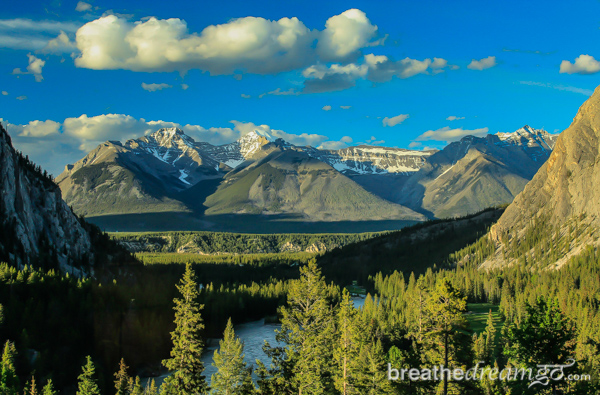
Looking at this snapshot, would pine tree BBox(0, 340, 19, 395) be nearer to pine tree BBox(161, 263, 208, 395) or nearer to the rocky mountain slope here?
pine tree BBox(161, 263, 208, 395)

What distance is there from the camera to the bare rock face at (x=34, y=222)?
11812cm

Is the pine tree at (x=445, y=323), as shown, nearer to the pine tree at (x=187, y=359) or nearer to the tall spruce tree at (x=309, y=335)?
the tall spruce tree at (x=309, y=335)

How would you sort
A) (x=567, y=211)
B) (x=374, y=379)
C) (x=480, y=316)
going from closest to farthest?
1. (x=374, y=379)
2. (x=480, y=316)
3. (x=567, y=211)

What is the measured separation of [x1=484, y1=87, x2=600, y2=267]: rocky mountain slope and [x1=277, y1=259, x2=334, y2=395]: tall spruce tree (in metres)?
136

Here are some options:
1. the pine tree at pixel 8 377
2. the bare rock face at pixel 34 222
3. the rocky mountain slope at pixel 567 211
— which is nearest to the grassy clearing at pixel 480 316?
the rocky mountain slope at pixel 567 211

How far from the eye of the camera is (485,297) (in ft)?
486

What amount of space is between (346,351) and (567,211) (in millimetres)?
165730

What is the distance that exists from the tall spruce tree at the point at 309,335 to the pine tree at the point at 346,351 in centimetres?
109

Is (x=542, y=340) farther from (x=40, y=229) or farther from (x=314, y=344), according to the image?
(x=40, y=229)

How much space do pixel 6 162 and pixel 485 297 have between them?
454 ft

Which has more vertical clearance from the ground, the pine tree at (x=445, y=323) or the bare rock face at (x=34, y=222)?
the bare rock face at (x=34, y=222)

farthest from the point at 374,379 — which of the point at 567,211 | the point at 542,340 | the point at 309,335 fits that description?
the point at 567,211

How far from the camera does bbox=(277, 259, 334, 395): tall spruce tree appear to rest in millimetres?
39469

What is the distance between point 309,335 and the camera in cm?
4009
